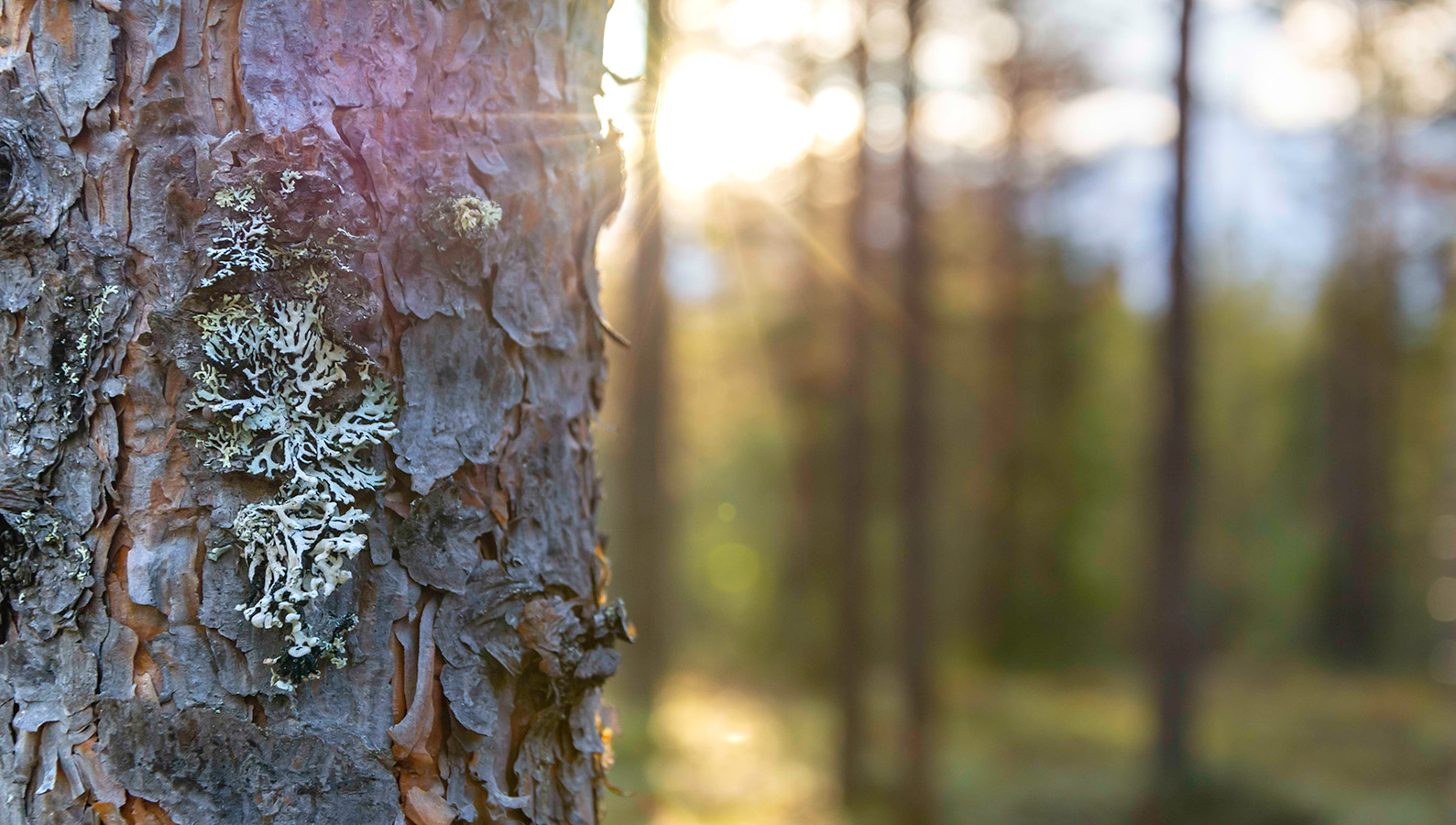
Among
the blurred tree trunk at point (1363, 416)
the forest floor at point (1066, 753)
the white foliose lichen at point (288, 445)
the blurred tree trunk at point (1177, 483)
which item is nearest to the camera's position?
the white foliose lichen at point (288, 445)

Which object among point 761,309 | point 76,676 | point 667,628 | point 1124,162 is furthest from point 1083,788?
point 76,676

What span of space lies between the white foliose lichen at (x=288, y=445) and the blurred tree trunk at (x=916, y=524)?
663 cm

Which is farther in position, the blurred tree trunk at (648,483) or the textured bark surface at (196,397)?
the blurred tree trunk at (648,483)

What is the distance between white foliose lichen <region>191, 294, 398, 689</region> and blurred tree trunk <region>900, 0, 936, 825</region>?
6626mm

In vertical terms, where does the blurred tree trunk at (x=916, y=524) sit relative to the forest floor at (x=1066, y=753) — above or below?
above

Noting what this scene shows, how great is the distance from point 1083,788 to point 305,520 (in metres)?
10.2

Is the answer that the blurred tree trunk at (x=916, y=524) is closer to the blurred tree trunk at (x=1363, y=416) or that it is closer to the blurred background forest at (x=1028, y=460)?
the blurred background forest at (x=1028, y=460)

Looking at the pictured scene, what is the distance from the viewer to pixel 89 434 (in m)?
0.88

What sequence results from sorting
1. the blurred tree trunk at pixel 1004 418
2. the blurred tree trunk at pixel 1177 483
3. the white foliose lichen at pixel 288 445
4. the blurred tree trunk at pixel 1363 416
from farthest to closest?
the blurred tree trunk at pixel 1363 416
the blurred tree trunk at pixel 1004 418
the blurred tree trunk at pixel 1177 483
the white foliose lichen at pixel 288 445

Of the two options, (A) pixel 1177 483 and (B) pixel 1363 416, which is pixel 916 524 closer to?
(A) pixel 1177 483

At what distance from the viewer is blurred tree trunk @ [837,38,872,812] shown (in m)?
7.98

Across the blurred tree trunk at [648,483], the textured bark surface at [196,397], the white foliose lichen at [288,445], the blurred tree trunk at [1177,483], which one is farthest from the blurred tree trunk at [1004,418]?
the white foliose lichen at [288,445]

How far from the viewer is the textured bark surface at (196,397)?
0.87 metres

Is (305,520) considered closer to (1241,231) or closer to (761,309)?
(761,309)
